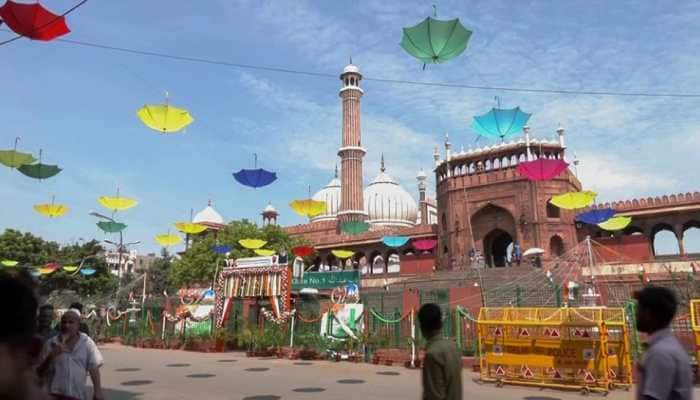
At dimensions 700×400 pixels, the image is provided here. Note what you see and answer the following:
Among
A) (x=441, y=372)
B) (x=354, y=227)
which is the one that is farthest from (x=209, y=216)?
(x=441, y=372)

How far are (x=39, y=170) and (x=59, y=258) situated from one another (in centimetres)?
2633

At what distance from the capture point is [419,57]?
12.0 meters

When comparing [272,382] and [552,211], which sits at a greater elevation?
[552,211]

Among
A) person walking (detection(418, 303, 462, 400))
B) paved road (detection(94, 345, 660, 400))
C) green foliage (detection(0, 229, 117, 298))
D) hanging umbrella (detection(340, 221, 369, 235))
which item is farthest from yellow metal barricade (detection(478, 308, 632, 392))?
green foliage (detection(0, 229, 117, 298))

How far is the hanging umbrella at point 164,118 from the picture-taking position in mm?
13555

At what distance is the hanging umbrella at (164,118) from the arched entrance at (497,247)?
24.9m

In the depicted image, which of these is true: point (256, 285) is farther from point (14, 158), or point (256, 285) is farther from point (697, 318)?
point (697, 318)

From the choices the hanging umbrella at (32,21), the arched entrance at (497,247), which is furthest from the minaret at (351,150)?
the hanging umbrella at (32,21)

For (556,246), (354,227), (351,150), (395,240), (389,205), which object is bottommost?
(556,246)

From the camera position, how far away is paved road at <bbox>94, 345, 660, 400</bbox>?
28.7ft

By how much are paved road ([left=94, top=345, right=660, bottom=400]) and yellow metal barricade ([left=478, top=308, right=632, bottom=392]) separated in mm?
330

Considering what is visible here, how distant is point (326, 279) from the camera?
23.8 metres

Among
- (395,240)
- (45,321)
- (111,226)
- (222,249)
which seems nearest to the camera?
(45,321)

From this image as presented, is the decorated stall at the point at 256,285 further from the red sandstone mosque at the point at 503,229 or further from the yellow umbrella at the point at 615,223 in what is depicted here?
the yellow umbrella at the point at 615,223
